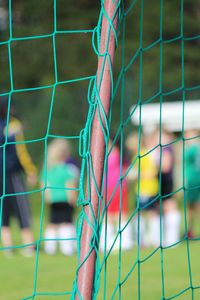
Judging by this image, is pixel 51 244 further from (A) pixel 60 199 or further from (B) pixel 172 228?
(B) pixel 172 228

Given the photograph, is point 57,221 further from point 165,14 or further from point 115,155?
point 165,14

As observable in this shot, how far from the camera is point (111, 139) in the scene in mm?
11344

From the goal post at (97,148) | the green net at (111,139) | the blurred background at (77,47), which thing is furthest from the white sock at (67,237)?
the blurred background at (77,47)

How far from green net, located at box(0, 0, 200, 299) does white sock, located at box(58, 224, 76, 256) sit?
0.99 feet

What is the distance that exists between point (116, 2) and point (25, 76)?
23878mm

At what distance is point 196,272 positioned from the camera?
8.20 m

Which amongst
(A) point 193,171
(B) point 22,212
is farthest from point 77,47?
(B) point 22,212

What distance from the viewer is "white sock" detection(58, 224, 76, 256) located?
10578mm

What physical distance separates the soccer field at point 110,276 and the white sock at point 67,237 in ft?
0.64

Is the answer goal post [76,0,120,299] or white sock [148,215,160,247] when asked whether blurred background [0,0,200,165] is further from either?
goal post [76,0,120,299]

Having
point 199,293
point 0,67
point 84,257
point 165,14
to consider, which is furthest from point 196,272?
point 165,14

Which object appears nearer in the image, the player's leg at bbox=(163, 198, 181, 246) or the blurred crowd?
the blurred crowd

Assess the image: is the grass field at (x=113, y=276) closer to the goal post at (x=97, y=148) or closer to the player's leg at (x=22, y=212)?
the player's leg at (x=22, y=212)

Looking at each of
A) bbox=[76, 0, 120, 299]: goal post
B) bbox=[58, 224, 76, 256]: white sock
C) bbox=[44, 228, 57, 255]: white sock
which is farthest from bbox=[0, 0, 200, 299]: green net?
bbox=[58, 224, 76, 256]: white sock
